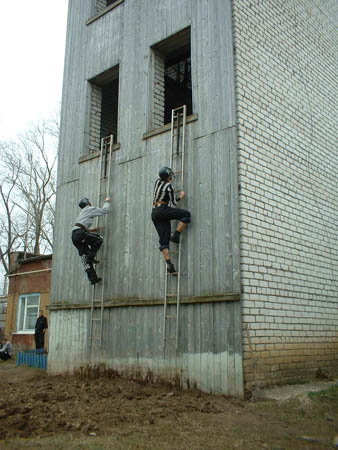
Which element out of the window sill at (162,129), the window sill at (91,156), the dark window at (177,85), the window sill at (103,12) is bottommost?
the window sill at (162,129)

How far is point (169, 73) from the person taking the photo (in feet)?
47.1

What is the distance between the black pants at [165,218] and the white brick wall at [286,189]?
112 centimetres

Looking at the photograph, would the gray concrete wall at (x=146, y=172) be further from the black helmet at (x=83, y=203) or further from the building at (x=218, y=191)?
the black helmet at (x=83, y=203)

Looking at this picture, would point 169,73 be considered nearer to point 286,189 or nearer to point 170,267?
point 286,189

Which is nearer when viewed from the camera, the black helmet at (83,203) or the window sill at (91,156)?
the black helmet at (83,203)

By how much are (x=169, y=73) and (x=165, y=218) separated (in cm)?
768

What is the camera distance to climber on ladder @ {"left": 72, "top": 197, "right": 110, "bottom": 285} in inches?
379

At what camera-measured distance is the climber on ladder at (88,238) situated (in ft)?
31.6

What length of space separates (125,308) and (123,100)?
15.4 feet

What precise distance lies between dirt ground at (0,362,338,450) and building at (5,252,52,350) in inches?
458

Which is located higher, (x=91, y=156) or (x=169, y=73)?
(x=169, y=73)

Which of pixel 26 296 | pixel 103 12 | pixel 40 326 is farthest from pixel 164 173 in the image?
pixel 26 296

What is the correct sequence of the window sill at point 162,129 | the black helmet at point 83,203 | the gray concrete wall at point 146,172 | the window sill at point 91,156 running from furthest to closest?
the window sill at point 91,156 < the black helmet at point 83,203 < the window sill at point 162,129 < the gray concrete wall at point 146,172

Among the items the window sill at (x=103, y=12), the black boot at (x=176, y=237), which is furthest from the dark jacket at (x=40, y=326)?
the window sill at (x=103, y=12)
